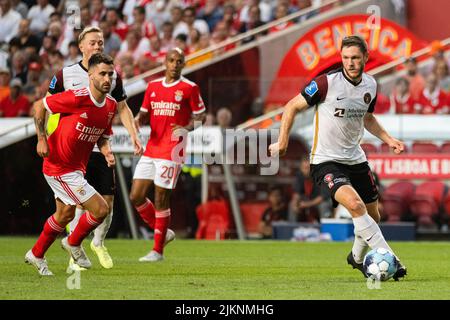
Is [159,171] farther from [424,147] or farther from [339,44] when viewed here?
[339,44]

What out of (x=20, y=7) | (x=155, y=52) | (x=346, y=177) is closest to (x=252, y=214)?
(x=155, y=52)

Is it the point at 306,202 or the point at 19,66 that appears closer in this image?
the point at 306,202

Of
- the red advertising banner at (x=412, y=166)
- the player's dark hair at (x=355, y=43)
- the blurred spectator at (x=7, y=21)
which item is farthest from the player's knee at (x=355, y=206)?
the blurred spectator at (x=7, y=21)

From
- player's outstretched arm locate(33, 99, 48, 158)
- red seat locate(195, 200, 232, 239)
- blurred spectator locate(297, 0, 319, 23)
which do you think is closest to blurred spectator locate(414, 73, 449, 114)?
blurred spectator locate(297, 0, 319, 23)

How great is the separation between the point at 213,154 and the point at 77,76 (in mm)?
7919

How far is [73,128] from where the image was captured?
427 inches

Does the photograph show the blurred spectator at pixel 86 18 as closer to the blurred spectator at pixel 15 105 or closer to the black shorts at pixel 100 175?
the blurred spectator at pixel 15 105

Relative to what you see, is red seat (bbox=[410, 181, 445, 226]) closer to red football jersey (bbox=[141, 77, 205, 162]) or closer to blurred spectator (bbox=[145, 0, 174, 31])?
red football jersey (bbox=[141, 77, 205, 162])

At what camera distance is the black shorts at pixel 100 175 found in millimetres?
12672

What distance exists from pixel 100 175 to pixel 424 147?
786cm

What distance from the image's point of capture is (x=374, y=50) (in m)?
20.5

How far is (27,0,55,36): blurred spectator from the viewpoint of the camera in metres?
23.8

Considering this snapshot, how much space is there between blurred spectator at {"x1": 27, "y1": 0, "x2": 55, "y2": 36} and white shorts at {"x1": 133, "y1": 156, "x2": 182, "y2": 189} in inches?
428
